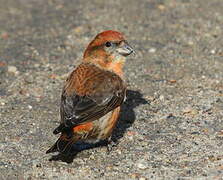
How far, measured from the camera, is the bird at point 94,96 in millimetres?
6180

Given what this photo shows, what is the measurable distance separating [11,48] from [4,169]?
3.94 m

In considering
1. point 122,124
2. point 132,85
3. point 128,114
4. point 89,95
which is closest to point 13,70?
point 132,85

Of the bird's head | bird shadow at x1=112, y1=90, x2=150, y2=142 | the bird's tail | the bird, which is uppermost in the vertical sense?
the bird's head

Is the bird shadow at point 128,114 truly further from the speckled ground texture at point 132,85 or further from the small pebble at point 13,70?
the small pebble at point 13,70

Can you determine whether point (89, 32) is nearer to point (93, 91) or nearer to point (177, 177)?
point (93, 91)

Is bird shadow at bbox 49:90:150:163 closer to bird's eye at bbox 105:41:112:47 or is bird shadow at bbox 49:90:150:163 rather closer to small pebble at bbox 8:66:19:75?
bird's eye at bbox 105:41:112:47

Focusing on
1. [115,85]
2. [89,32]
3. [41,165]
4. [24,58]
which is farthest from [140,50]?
[41,165]

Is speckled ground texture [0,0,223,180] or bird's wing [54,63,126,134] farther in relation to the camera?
speckled ground texture [0,0,223,180]

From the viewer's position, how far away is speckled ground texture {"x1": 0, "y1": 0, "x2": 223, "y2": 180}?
249 inches

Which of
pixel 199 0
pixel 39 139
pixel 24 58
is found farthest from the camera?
pixel 199 0

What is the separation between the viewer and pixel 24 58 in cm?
941

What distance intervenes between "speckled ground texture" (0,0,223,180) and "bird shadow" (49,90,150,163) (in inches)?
1.0

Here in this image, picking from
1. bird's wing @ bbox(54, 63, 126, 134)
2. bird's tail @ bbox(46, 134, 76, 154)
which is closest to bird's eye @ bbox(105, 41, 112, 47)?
bird's wing @ bbox(54, 63, 126, 134)

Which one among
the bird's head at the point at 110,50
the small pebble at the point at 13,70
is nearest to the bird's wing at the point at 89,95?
the bird's head at the point at 110,50
